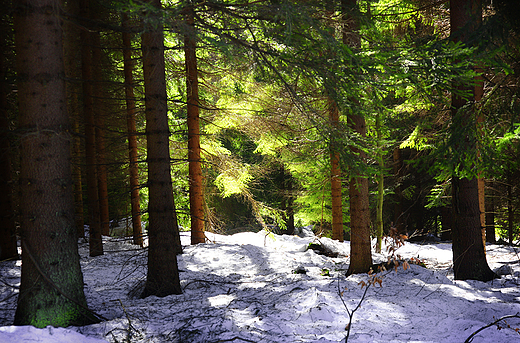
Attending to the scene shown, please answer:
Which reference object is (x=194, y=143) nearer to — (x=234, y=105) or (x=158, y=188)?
(x=234, y=105)

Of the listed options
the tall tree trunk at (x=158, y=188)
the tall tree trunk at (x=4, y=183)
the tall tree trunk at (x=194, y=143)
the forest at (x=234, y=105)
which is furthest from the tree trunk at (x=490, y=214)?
the tall tree trunk at (x=4, y=183)

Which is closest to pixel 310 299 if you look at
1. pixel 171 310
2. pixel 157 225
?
pixel 171 310

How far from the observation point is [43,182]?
3900 millimetres

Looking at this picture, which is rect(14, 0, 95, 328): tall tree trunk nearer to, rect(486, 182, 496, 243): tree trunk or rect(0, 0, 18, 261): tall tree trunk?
rect(0, 0, 18, 261): tall tree trunk

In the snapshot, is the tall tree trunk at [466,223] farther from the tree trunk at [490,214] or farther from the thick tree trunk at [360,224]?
the tree trunk at [490,214]

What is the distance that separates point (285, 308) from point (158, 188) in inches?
108

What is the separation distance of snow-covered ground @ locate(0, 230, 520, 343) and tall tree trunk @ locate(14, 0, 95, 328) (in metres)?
0.27

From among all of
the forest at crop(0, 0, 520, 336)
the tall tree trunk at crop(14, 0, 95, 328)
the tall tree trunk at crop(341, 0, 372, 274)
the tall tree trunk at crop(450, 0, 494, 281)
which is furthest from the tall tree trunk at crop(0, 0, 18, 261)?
the tall tree trunk at crop(450, 0, 494, 281)

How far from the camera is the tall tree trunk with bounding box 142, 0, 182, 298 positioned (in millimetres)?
5410

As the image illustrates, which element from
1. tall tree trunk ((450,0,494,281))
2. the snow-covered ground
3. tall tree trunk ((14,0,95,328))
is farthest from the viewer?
tall tree trunk ((450,0,494,281))

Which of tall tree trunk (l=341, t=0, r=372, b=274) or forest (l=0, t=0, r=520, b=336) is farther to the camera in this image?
tall tree trunk (l=341, t=0, r=372, b=274)

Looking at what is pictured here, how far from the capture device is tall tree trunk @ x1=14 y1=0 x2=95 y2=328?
3826 millimetres

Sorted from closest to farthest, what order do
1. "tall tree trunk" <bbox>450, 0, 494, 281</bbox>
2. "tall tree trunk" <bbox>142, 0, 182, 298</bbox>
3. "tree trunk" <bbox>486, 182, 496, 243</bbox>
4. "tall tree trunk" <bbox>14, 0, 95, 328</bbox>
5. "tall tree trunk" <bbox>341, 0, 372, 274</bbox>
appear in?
1. "tall tree trunk" <bbox>14, 0, 95, 328</bbox>
2. "tall tree trunk" <bbox>142, 0, 182, 298</bbox>
3. "tall tree trunk" <bbox>450, 0, 494, 281</bbox>
4. "tall tree trunk" <bbox>341, 0, 372, 274</bbox>
5. "tree trunk" <bbox>486, 182, 496, 243</bbox>

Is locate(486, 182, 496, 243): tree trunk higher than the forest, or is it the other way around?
the forest
